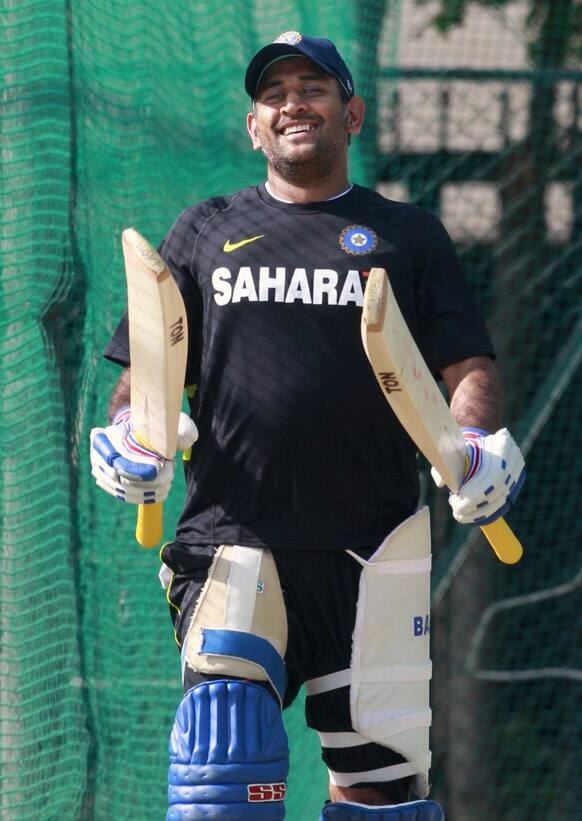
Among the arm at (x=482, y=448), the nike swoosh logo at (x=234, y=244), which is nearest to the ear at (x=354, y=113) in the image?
the nike swoosh logo at (x=234, y=244)

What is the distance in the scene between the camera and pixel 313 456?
3.09 metres

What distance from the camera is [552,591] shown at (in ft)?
19.9

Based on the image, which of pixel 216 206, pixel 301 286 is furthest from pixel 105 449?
pixel 216 206

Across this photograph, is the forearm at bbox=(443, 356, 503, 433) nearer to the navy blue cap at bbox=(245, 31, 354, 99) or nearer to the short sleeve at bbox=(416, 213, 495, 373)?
the short sleeve at bbox=(416, 213, 495, 373)

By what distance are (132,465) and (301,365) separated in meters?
0.42

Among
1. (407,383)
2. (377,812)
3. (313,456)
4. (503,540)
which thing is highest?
(407,383)

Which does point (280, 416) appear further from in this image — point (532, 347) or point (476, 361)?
point (532, 347)

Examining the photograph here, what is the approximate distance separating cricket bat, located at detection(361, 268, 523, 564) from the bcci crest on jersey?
0.33 m

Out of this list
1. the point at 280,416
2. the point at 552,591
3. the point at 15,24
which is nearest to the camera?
the point at 280,416

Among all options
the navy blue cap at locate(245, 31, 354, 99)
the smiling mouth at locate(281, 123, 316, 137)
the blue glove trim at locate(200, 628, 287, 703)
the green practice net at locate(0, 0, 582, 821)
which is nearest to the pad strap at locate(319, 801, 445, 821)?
the blue glove trim at locate(200, 628, 287, 703)

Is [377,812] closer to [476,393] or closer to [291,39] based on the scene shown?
[476,393]

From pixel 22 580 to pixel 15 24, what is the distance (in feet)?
4.21

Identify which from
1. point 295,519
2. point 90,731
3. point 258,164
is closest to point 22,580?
point 90,731

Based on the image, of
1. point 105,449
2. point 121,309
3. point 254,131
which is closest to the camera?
point 105,449
